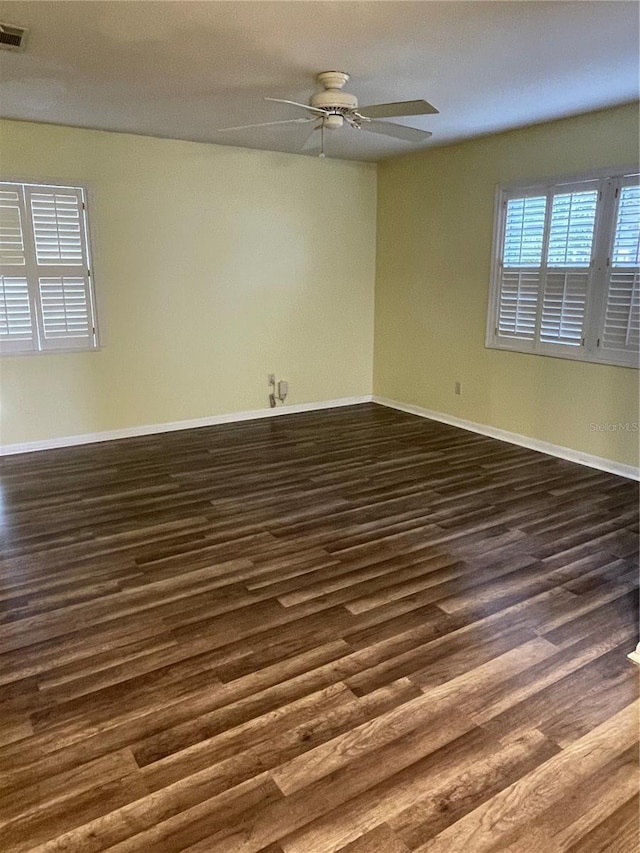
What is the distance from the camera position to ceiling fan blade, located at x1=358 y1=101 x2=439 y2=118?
3.04 metres

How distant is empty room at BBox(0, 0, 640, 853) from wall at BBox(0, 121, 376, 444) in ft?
0.09

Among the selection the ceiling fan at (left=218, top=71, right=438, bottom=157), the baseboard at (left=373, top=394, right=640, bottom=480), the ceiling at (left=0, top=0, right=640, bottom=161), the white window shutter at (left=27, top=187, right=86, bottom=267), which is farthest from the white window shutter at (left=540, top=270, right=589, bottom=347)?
the white window shutter at (left=27, top=187, right=86, bottom=267)

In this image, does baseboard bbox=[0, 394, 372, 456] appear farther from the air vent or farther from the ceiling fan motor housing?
the ceiling fan motor housing

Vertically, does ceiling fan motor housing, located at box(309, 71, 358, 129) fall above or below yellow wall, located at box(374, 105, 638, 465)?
above

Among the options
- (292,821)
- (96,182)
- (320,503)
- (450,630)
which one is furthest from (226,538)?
(96,182)

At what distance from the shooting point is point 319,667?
2.30m

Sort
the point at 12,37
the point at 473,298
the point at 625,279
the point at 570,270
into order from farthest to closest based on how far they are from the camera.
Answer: the point at 473,298 < the point at 570,270 < the point at 625,279 < the point at 12,37

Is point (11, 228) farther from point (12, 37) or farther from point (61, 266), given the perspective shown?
point (12, 37)

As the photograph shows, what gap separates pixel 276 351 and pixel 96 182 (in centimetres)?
221

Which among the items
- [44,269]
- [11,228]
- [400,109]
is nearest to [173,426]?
[44,269]

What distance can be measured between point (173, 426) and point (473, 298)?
120 inches

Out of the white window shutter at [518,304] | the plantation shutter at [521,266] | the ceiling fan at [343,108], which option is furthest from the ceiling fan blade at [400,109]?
the white window shutter at [518,304]

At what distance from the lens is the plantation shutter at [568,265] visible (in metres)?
4.45

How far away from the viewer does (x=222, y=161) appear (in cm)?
537
